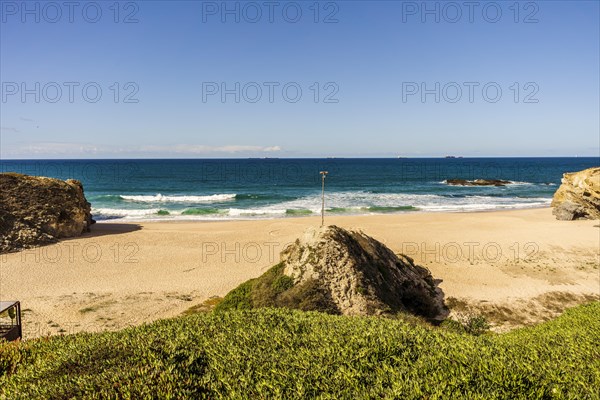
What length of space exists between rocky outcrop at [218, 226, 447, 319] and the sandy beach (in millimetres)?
3434

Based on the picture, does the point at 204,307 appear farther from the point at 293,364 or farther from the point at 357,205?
the point at 357,205

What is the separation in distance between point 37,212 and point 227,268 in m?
14.7

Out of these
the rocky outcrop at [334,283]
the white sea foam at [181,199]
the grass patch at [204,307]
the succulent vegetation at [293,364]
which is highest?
the white sea foam at [181,199]

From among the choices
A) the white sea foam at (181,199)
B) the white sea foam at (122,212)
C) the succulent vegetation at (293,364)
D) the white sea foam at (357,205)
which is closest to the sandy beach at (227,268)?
the succulent vegetation at (293,364)

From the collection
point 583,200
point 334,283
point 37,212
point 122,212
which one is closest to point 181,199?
point 122,212

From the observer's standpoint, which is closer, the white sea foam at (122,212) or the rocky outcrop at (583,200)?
the rocky outcrop at (583,200)

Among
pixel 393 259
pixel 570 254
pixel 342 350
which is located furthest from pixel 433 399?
pixel 570 254

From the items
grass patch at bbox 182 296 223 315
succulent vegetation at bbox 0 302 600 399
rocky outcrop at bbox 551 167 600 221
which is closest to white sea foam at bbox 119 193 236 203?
grass patch at bbox 182 296 223 315

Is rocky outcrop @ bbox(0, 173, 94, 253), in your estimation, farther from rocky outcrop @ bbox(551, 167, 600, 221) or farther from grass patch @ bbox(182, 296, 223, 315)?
rocky outcrop @ bbox(551, 167, 600, 221)

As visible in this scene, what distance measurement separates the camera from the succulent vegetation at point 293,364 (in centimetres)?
420

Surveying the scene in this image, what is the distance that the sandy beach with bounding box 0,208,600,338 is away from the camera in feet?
46.6

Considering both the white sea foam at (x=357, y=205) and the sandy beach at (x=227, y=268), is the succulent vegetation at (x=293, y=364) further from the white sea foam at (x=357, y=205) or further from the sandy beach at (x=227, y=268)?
the white sea foam at (x=357, y=205)

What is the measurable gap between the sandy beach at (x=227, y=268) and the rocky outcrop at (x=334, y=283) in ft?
11.3

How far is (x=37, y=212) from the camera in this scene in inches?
942
